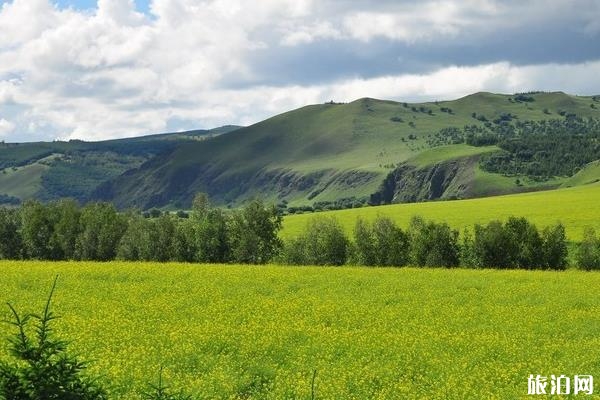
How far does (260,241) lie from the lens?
8194cm

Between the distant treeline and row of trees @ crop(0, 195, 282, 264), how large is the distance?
0.13 m

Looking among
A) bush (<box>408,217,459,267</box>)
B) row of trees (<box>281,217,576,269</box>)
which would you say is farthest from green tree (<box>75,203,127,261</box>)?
bush (<box>408,217,459,267</box>)

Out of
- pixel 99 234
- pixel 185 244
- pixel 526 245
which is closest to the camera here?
pixel 526 245

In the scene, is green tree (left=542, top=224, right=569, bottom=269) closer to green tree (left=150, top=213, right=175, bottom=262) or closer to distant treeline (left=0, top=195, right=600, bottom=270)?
distant treeline (left=0, top=195, right=600, bottom=270)

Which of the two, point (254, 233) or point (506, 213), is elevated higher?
point (254, 233)

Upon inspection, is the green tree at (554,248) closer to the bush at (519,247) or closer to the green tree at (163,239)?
the bush at (519,247)

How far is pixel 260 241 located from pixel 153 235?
582 inches

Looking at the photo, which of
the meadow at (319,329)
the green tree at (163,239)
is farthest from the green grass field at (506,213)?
the meadow at (319,329)

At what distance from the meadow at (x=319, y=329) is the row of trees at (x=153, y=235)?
34170 mm

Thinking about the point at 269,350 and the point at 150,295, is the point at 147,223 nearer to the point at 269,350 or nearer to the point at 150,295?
the point at 150,295

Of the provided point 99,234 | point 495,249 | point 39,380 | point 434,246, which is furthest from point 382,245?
point 39,380

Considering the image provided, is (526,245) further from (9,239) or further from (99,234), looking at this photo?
(9,239)

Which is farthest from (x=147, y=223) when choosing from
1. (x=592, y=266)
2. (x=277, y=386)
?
(x=277, y=386)

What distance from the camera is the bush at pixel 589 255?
71750mm
